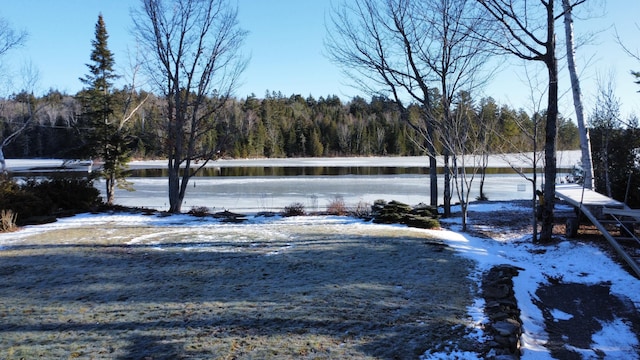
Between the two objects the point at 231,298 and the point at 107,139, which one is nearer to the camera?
the point at 231,298

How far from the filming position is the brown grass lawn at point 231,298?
4020mm

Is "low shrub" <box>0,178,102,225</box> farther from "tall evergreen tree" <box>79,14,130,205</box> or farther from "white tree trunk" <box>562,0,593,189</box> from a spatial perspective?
"white tree trunk" <box>562,0,593,189</box>

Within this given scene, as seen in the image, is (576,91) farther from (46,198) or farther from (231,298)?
(46,198)

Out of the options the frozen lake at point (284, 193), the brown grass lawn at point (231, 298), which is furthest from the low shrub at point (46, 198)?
the frozen lake at point (284, 193)

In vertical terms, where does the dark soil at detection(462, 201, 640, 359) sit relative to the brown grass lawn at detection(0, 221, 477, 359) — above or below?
below

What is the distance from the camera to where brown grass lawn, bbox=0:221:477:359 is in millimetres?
4020

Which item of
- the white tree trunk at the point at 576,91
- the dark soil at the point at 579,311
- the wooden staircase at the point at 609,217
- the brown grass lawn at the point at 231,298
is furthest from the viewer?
the white tree trunk at the point at 576,91

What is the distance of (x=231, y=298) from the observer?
17.5 feet

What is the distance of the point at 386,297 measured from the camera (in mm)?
5445

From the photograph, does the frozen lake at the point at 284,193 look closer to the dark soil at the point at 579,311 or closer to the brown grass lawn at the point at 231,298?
the brown grass lawn at the point at 231,298

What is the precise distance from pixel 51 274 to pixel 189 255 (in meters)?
A: 2.15

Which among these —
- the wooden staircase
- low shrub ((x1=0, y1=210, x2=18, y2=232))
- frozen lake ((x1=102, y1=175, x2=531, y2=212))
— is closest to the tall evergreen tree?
frozen lake ((x1=102, y1=175, x2=531, y2=212))

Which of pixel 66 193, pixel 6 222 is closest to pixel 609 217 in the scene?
pixel 6 222

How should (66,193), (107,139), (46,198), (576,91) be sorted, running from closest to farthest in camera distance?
(576,91)
(46,198)
(66,193)
(107,139)
